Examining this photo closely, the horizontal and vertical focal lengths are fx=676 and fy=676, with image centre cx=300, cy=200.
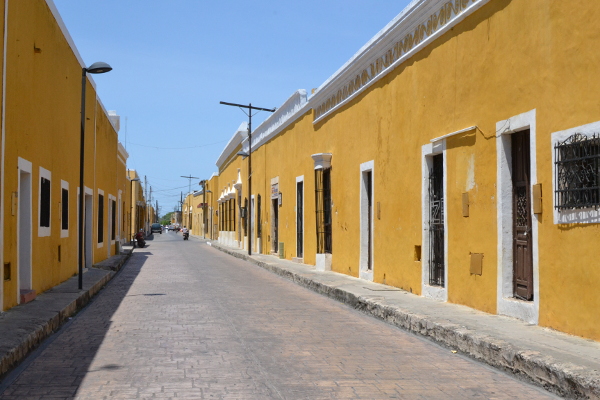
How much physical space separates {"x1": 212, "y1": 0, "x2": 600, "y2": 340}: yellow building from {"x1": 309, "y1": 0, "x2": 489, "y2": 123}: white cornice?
1.4 inches

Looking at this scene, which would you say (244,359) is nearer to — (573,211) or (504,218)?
(573,211)

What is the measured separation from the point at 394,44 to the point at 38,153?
674 cm

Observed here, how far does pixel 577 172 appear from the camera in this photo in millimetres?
7051

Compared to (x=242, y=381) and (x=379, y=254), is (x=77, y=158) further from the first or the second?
(x=242, y=381)

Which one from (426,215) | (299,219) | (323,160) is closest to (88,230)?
(299,219)

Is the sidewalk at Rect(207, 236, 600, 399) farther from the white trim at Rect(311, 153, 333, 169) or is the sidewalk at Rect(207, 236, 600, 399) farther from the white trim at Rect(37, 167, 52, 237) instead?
the white trim at Rect(311, 153, 333, 169)

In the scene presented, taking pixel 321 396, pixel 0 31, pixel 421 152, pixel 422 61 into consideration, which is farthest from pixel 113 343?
pixel 422 61

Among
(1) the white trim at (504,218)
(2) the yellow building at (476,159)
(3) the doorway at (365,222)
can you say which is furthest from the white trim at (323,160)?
(1) the white trim at (504,218)

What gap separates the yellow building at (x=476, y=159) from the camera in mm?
7047

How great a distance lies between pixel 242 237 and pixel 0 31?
92.1ft

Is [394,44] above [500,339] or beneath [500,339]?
above

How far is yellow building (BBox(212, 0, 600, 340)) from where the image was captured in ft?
23.1

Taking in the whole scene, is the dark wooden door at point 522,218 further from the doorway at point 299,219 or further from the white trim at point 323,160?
the doorway at point 299,219

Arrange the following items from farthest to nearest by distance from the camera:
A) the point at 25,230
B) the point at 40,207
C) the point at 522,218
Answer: the point at 40,207 < the point at 25,230 < the point at 522,218
